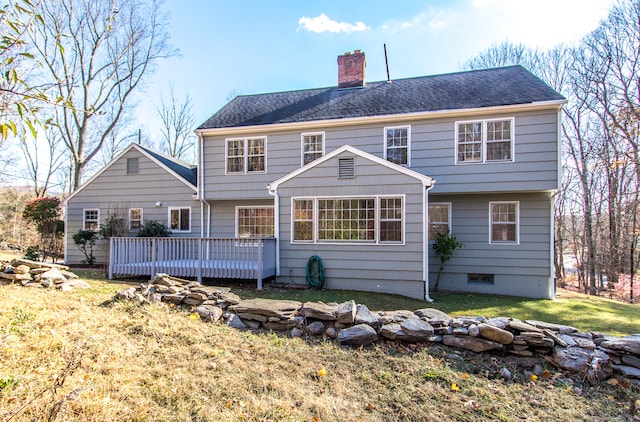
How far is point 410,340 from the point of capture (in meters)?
4.45

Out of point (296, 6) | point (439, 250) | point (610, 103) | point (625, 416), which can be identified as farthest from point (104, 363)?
point (610, 103)

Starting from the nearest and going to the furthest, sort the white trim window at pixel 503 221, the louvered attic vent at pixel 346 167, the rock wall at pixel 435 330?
the rock wall at pixel 435 330
the louvered attic vent at pixel 346 167
the white trim window at pixel 503 221

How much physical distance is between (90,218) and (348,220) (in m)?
11.1

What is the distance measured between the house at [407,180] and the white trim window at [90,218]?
195 inches

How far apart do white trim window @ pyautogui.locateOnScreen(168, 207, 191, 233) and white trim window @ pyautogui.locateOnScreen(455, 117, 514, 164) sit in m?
9.91

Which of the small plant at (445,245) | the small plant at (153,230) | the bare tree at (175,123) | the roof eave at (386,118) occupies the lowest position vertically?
the small plant at (445,245)

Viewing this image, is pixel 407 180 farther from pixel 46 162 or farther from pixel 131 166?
pixel 46 162

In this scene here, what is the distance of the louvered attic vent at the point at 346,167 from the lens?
9.09 meters

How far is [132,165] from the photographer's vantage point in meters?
13.0

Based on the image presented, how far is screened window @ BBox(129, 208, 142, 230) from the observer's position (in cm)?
1285

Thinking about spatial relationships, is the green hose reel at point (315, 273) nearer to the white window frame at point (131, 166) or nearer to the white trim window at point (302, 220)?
the white trim window at point (302, 220)

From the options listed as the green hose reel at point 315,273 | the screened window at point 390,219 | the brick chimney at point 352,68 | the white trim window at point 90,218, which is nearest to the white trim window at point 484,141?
the screened window at point 390,219

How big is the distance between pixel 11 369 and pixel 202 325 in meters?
2.12

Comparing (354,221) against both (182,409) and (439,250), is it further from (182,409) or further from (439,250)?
(182,409)
